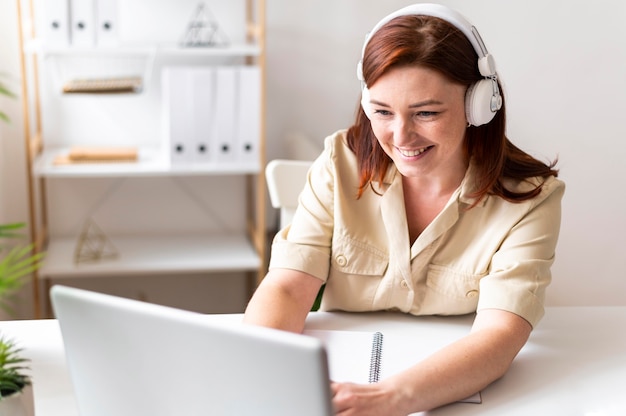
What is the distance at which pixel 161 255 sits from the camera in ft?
9.29

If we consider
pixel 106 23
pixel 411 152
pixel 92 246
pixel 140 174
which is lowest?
pixel 92 246

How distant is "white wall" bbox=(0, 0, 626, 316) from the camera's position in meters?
2.87

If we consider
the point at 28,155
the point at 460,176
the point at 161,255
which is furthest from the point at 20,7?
the point at 460,176

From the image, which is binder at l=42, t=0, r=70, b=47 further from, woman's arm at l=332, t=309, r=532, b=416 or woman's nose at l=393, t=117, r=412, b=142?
woman's arm at l=332, t=309, r=532, b=416

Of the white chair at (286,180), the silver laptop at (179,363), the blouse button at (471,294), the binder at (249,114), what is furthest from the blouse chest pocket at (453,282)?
the binder at (249,114)

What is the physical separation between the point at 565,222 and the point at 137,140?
152cm

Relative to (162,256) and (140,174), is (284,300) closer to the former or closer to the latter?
(140,174)

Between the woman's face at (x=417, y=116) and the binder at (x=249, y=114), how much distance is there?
136 centimetres

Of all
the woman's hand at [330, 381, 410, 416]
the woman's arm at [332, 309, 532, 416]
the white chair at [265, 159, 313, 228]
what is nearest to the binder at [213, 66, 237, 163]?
the white chair at [265, 159, 313, 228]

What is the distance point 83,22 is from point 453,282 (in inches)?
63.3

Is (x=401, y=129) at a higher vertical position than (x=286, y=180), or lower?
higher

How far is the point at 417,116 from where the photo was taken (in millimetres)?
1262

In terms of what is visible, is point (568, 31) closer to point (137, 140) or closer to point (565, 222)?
Answer: point (565, 222)

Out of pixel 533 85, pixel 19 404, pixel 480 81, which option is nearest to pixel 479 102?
pixel 480 81
